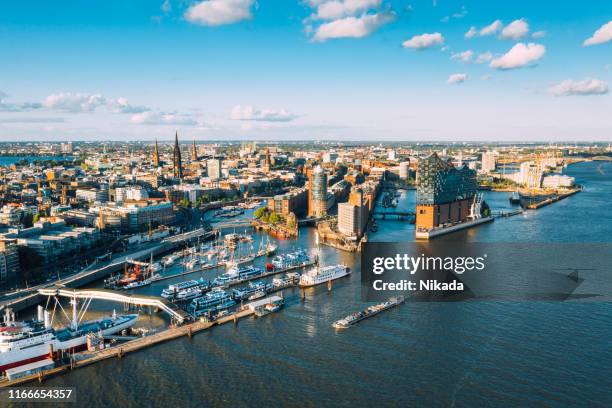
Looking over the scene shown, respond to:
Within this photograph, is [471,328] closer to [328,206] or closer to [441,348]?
[441,348]

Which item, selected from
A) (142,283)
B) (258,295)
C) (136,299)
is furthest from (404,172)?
(136,299)

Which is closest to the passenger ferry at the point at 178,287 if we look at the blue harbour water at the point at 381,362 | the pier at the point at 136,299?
the pier at the point at 136,299

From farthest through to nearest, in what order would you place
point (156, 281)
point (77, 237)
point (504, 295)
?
point (77, 237), point (156, 281), point (504, 295)

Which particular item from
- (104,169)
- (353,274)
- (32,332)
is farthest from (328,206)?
(104,169)

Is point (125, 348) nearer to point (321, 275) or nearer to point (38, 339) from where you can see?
point (38, 339)


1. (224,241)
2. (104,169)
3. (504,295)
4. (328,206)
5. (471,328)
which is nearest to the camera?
(471,328)
